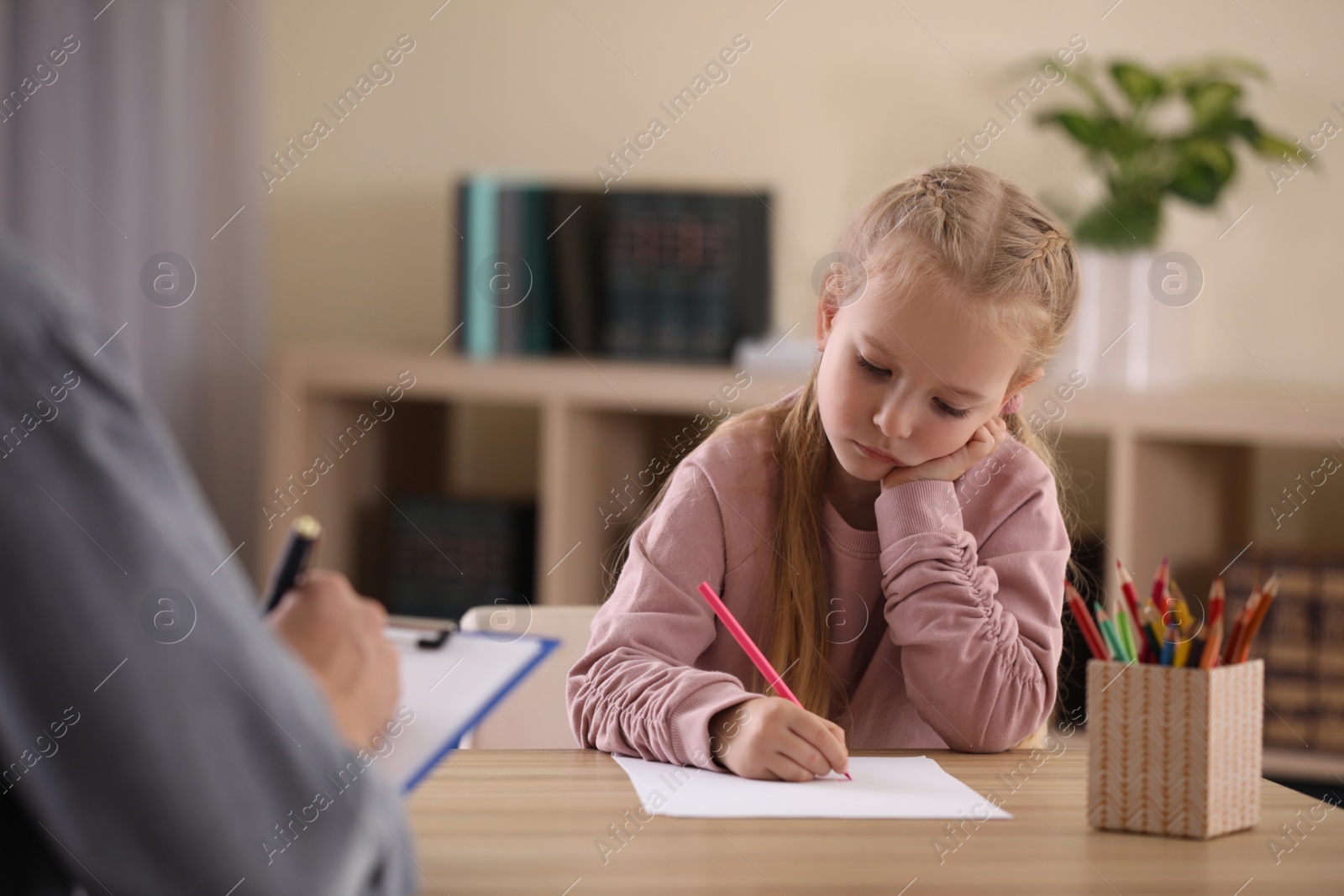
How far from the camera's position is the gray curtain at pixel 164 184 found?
236 cm

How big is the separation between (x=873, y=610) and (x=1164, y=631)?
1.27 ft

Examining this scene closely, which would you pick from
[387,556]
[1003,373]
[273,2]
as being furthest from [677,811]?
[273,2]

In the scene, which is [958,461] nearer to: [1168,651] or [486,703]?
[1168,651]

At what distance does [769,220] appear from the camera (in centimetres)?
243

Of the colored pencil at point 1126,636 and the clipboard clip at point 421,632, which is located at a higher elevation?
the clipboard clip at point 421,632

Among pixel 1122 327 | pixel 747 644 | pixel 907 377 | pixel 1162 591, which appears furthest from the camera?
pixel 1122 327

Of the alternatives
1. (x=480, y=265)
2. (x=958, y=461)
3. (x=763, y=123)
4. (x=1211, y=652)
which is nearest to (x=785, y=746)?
(x=1211, y=652)

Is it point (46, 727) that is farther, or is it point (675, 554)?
point (675, 554)

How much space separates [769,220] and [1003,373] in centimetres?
142

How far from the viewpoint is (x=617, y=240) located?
2418 millimetres

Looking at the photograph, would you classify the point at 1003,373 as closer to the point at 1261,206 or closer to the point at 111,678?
the point at 111,678

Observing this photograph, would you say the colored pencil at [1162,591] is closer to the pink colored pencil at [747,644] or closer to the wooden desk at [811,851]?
the wooden desk at [811,851]

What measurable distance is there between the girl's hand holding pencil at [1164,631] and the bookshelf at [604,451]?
48.5 inches

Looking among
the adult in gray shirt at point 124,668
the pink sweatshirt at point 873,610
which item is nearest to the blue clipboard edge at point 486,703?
the adult in gray shirt at point 124,668
